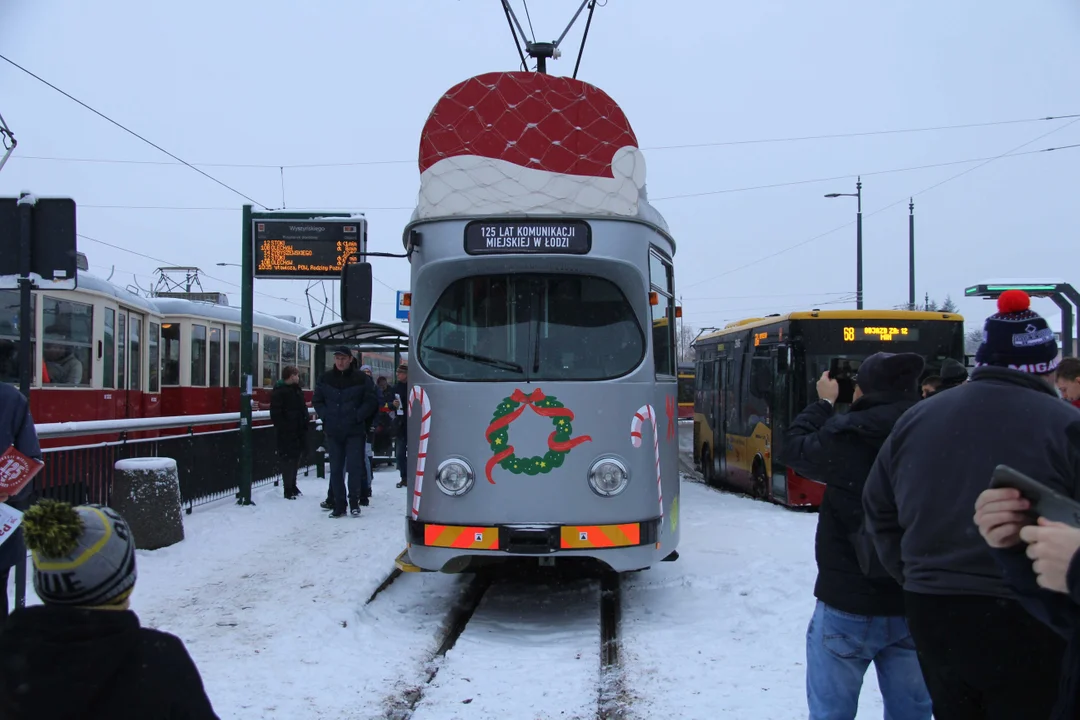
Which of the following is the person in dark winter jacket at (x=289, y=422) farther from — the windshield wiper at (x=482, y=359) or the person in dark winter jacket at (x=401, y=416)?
the windshield wiper at (x=482, y=359)

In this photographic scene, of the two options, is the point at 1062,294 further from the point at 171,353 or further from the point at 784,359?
the point at 171,353

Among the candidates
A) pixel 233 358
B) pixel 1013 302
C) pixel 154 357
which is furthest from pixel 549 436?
pixel 233 358

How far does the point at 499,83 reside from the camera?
6777mm

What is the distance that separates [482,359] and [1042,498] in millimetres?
4938

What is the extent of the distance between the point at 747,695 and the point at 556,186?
3.61 meters

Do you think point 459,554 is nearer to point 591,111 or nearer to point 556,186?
point 556,186

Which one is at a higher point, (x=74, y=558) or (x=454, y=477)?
Result: (x=74, y=558)

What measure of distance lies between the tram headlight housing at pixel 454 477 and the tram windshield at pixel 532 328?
0.63 meters

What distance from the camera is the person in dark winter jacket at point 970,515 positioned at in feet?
8.25

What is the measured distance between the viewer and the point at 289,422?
39.6 feet

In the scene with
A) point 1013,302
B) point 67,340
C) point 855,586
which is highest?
point 67,340

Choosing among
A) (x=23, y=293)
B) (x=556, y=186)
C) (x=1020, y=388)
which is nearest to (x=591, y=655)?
(x=556, y=186)

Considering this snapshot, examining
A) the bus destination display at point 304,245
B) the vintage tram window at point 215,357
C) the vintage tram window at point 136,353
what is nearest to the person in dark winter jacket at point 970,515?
the bus destination display at point 304,245

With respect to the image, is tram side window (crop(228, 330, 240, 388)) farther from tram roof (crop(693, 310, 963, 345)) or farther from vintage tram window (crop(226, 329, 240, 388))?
tram roof (crop(693, 310, 963, 345))
